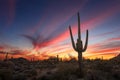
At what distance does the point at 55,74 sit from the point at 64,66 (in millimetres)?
1738

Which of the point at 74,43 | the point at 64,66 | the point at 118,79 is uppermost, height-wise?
the point at 74,43

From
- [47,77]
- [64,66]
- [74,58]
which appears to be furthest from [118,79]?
[74,58]

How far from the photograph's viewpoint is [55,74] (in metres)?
20.4

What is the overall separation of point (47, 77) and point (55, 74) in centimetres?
86

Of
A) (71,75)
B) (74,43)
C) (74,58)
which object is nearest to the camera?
(71,75)

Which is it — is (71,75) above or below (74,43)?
below

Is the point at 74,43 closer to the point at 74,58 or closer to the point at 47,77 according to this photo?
the point at 47,77

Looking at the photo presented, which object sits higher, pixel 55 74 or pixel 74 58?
pixel 74 58

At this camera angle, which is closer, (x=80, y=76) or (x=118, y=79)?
(x=80, y=76)

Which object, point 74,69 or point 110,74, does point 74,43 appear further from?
point 110,74

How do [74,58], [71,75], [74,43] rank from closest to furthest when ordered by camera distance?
[71,75] < [74,43] < [74,58]

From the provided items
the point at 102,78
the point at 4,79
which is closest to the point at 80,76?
the point at 102,78

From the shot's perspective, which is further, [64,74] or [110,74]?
[110,74]

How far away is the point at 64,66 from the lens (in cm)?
2172
